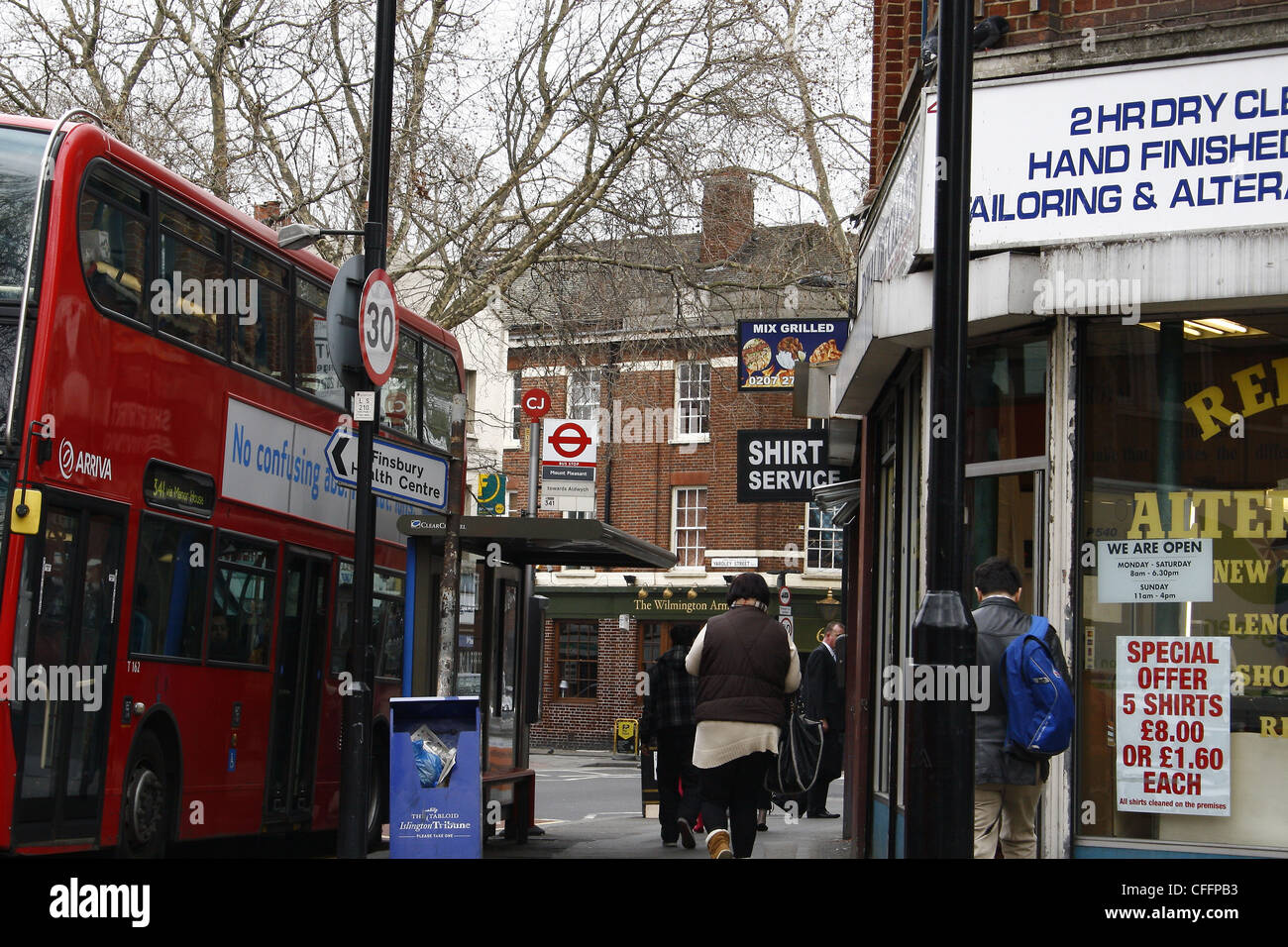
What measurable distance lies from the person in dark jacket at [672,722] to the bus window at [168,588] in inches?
161

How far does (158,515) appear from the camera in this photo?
35.4 ft

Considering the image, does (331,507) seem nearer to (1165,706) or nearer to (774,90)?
(1165,706)

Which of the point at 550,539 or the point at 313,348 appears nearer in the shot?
the point at 550,539

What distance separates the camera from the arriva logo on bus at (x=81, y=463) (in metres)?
9.52

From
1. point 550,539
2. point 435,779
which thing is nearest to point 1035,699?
point 435,779

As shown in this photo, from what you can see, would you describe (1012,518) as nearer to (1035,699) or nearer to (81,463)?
(1035,699)

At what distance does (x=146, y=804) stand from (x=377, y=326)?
3.64 metres

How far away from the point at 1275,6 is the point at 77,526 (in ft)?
24.4

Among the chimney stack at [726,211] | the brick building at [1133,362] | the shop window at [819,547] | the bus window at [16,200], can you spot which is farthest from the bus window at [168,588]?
the shop window at [819,547]

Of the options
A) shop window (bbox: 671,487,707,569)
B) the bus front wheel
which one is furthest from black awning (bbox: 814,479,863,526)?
shop window (bbox: 671,487,707,569)

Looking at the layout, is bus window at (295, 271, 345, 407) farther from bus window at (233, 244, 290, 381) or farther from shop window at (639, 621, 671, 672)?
shop window at (639, 621, 671, 672)

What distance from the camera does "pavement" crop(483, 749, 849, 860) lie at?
45.0 ft

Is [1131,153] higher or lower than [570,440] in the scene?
lower

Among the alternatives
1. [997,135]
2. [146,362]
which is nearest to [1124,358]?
[997,135]
